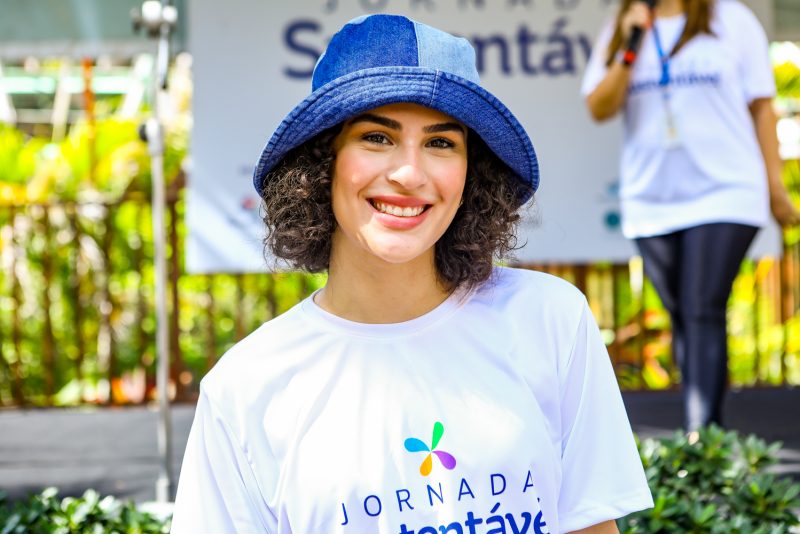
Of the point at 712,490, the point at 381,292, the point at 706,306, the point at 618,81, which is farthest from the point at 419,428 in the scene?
the point at 618,81

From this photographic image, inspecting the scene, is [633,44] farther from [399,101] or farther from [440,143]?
[399,101]

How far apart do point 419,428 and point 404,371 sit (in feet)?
0.30

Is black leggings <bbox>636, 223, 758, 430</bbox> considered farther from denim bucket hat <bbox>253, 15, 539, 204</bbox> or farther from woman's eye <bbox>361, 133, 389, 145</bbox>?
woman's eye <bbox>361, 133, 389, 145</bbox>

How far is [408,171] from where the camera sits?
172 cm

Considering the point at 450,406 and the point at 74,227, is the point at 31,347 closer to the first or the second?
the point at 74,227

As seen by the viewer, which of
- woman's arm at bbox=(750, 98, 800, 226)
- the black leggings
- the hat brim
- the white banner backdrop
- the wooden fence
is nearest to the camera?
the hat brim

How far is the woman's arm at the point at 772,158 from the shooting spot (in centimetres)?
390

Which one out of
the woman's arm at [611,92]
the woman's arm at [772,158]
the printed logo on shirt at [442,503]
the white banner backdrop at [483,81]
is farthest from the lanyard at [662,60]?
the printed logo on shirt at [442,503]

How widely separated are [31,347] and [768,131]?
4932 millimetres

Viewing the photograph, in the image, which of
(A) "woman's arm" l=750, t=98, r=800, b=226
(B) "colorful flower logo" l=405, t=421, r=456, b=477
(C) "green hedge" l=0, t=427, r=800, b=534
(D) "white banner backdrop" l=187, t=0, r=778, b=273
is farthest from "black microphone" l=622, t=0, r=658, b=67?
(B) "colorful flower logo" l=405, t=421, r=456, b=477

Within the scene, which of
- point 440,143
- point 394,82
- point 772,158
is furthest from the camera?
point 772,158

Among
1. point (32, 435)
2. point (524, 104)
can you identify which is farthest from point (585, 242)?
point (32, 435)

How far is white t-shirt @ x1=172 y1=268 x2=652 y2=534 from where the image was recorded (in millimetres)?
1699

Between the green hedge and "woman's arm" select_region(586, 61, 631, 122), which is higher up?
"woman's arm" select_region(586, 61, 631, 122)
